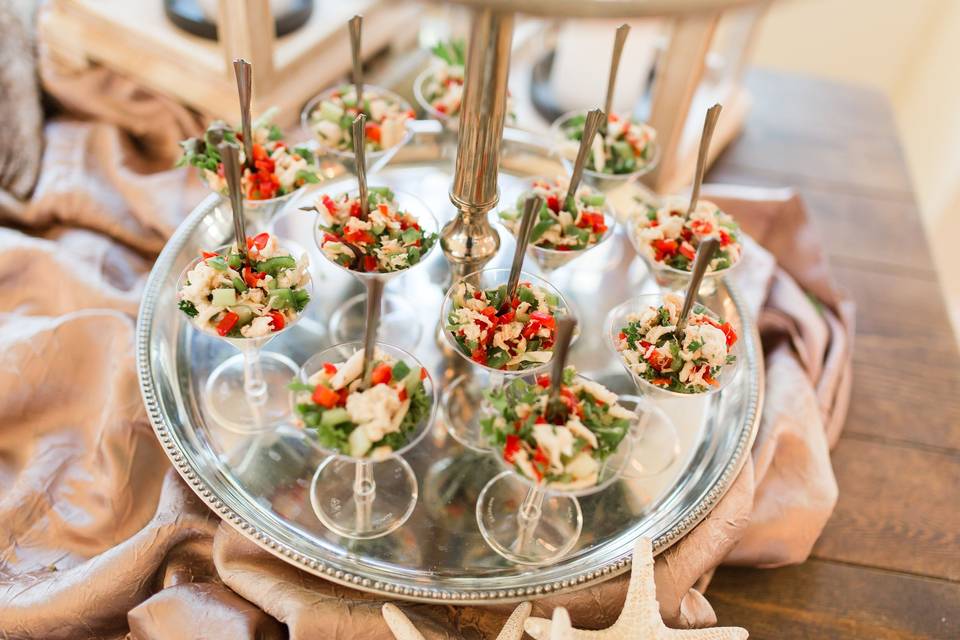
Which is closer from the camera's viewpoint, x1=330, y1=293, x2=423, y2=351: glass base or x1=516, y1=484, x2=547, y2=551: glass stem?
x1=516, y1=484, x2=547, y2=551: glass stem

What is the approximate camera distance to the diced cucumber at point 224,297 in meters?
0.92

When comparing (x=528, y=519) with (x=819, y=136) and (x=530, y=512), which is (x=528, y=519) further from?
(x=819, y=136)

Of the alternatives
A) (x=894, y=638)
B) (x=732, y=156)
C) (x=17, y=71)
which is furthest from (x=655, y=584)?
(x=17, y=71)

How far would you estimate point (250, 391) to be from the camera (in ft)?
3.68

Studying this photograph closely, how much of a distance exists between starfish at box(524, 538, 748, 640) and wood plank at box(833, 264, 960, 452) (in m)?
0.63

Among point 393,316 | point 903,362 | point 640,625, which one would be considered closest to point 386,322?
point 393,316

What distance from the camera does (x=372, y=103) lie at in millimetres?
1246

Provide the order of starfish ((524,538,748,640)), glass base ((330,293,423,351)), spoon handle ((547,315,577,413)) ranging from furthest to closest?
glass base ((330,293,423,351))
starfish ((524,538,748,640))
spoon handle ((547,315,577,413))

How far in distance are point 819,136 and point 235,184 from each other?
159cm

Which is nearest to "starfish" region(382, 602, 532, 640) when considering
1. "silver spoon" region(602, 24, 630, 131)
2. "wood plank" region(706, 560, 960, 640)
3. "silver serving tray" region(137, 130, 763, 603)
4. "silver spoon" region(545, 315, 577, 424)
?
"silver serving tray" region(137, 130, 763, 603)

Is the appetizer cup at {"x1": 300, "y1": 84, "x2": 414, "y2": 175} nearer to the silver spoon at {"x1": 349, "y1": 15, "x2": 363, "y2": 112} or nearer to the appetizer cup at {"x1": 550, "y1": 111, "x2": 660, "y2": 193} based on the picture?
the silver spoon at {"x1": 349, "y1": 15, "x2": 363, "y2": 112}

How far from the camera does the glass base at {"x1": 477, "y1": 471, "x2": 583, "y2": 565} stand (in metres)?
0.98

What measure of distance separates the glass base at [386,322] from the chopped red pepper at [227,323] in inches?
10.7

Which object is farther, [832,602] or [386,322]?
[386,322]
